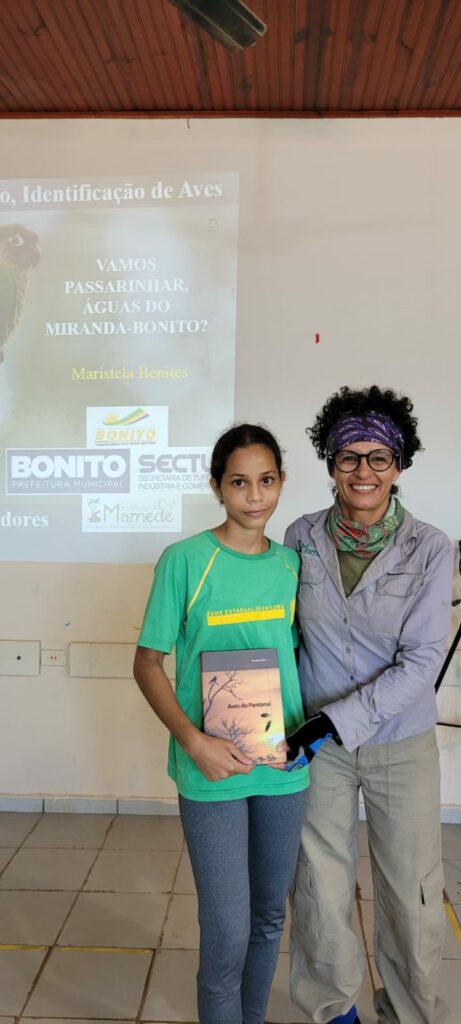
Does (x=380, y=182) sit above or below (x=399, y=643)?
above

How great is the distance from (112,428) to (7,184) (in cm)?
110

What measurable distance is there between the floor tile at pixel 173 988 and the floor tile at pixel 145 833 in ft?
2.28

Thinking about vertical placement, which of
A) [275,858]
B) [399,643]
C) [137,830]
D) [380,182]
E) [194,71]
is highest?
[194,71]

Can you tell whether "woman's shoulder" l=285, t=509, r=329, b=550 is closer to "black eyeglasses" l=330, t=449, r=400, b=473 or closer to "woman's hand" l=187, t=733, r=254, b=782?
"black eyeglasses" l=330, t=449, r=400, b=473

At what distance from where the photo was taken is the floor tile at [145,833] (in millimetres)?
2842

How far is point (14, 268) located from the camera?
3035mm

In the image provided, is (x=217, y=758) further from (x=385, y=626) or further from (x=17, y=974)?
(x=17, y=974)

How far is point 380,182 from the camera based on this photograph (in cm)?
294

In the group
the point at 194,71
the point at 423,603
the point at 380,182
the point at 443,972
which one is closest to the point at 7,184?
the point at 194,71

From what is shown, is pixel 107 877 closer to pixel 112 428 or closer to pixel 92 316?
pixel 112 428

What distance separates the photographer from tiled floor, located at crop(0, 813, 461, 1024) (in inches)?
75.9

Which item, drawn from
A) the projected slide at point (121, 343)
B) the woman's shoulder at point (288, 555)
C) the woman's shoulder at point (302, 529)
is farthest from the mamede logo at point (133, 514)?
the woman's shoulder at point (288, 555)

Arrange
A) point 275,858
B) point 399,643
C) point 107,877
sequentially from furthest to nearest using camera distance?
point 107,877 < point 399,643 < point 275,858

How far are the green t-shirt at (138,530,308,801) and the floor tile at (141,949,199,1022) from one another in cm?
86
